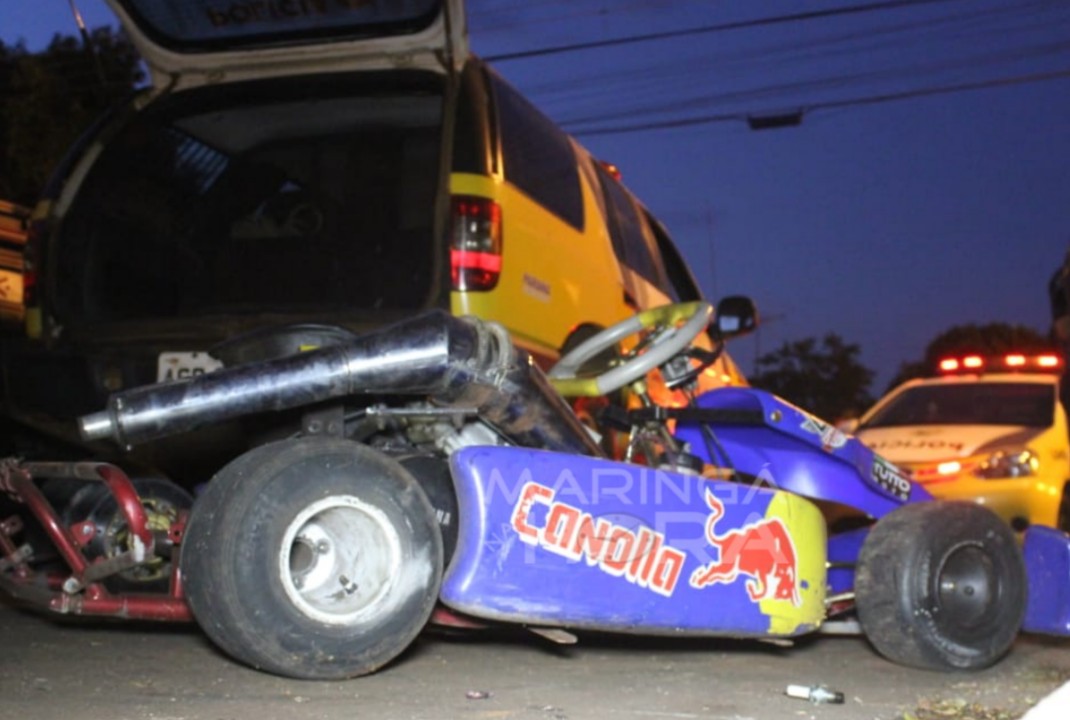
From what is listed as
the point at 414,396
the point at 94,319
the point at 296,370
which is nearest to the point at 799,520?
the point at 414,396

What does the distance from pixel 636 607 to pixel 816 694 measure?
2.05ft

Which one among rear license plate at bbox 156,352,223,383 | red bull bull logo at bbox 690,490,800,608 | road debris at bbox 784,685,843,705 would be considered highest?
rear license plate at bbox 156,352,223,383

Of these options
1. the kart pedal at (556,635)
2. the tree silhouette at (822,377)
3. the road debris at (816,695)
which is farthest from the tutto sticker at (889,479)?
the tree silhouette at (822,377)

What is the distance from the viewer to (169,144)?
6250 millimetres

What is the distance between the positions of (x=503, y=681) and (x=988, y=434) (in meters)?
6.16

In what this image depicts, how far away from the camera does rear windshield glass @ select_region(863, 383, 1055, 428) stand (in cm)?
1001

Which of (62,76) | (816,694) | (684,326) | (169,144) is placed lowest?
(816,694)

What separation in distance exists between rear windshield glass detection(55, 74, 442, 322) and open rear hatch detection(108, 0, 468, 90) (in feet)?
0.41

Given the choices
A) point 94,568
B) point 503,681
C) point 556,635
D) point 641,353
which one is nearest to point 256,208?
point 641,353

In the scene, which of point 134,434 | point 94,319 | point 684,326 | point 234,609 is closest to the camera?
point 234,609

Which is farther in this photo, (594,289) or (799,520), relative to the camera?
(594,289)

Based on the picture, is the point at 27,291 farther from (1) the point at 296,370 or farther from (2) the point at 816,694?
(2) the point at 816,694

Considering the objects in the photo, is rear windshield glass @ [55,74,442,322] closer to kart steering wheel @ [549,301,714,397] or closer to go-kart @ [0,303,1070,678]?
kart steering wheel @ [549,301,714,397]

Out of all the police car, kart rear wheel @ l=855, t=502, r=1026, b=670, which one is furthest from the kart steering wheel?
the police car
